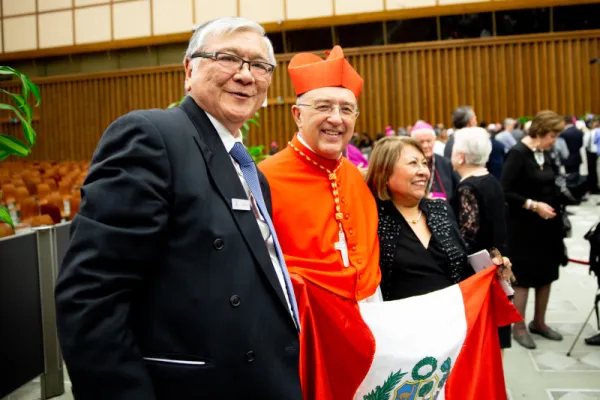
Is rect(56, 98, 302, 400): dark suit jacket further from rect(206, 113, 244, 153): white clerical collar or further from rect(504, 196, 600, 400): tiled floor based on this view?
rect(504, 196, 600, 400): tiled floor

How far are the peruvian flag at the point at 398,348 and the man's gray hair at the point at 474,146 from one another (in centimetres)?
100

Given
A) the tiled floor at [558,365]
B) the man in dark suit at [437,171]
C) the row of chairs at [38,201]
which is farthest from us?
the row of chairs at [38,201]

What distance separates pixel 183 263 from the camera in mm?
1061

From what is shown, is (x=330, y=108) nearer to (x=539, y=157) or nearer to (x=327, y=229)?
(x=327, y=229)

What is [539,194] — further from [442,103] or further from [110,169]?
[442,103]

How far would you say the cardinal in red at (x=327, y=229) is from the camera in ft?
6.26

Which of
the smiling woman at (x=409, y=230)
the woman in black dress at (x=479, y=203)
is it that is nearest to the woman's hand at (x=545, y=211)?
the woman in black dress at (x=479, y=203)

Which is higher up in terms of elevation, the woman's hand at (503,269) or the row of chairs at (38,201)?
the row of chairs at (38,201)

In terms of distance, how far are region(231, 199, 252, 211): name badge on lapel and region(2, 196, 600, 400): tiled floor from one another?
7.89 ft

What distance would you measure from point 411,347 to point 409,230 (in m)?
0.47

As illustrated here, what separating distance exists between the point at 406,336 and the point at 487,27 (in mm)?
11820

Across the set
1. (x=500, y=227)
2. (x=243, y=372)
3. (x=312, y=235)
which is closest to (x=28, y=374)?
(x=312, y=235)

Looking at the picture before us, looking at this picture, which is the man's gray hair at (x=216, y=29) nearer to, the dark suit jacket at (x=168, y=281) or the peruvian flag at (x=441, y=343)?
the dark suit jacket at (x=168, y=281)

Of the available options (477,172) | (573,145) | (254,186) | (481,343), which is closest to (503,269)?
(481,343)
